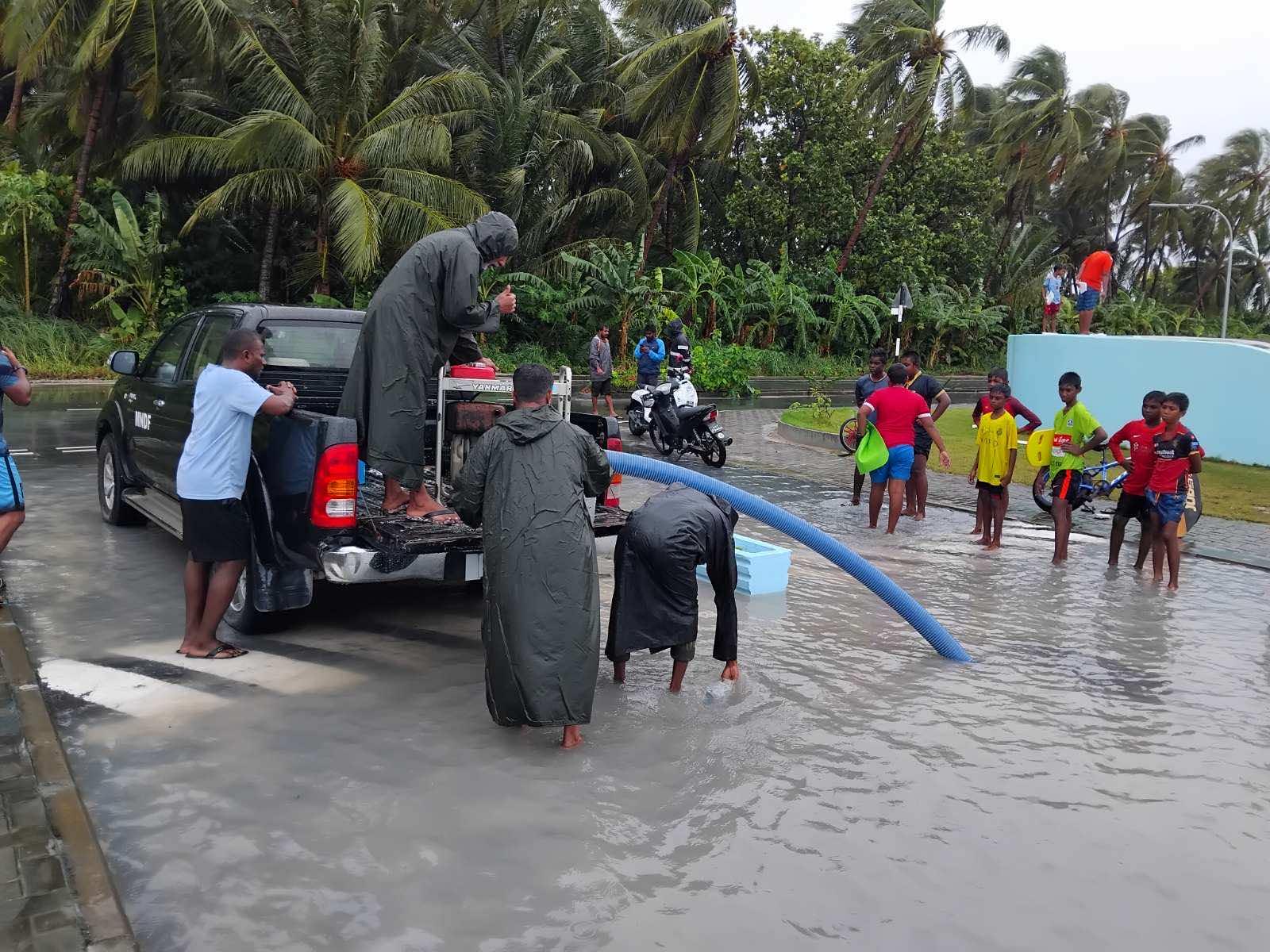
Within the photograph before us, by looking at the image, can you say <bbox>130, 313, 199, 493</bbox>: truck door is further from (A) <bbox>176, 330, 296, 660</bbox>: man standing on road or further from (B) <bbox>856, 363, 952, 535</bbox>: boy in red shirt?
(B) <bbox>856, 363, 952, 535</bbox>: boy in red shirt

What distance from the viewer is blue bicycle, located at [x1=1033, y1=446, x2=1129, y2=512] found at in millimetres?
11109

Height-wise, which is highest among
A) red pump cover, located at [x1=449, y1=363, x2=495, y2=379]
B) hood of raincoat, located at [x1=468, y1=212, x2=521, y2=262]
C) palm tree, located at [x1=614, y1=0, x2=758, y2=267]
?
palm tree, located at [x1=614, y1=0, x2=758, y2=267]

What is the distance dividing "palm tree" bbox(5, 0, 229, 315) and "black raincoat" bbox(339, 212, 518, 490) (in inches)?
736

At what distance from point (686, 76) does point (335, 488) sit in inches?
916

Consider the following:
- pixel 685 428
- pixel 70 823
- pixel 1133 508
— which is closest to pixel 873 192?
pixel 685 428

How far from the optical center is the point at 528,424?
481cm

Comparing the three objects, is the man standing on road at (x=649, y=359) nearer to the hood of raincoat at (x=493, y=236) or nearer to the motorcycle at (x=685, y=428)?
the motorcycle at (x=685, y=428)

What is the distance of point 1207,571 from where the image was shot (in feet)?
30.1

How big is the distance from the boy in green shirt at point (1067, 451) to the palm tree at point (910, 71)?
2134 cm

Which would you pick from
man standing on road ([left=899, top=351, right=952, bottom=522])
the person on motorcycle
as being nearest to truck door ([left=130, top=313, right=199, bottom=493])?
man standing on road ([left=899, top=351, right=952, bottom=522])

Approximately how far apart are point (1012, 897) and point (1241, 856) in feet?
3.39

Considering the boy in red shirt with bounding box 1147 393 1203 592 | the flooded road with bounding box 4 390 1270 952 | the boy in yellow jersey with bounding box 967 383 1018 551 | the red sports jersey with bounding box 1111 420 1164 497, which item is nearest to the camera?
the flooded road with bounding box 4 390 1270 952

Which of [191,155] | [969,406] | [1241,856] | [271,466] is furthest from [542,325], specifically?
[1241,856]

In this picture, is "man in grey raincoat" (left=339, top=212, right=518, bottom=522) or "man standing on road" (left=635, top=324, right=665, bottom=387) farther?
"man standing on road" (left=635, top=324, right=665, bottom=387)
